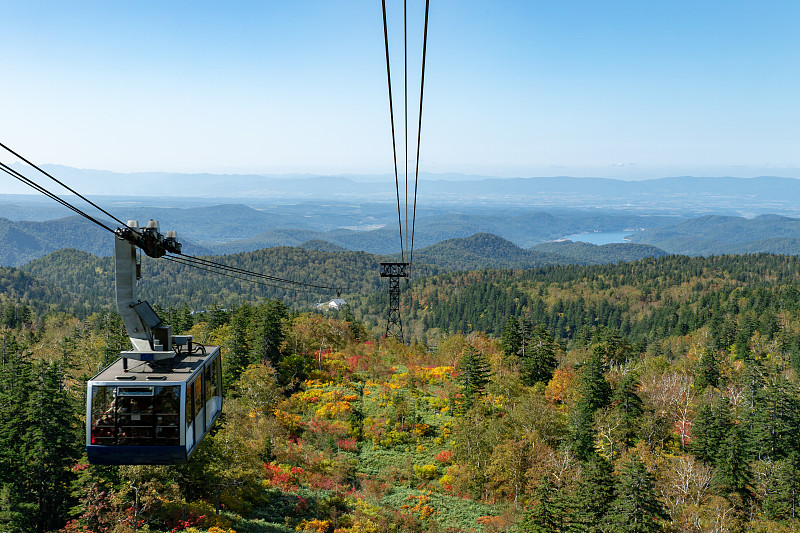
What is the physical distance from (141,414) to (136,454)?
3.86 feet

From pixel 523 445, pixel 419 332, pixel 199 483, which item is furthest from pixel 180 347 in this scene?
pixel 419 332

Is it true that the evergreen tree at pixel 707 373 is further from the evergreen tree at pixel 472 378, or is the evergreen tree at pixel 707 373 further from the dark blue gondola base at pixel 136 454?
the dark blue gondola base at pixel 136 454

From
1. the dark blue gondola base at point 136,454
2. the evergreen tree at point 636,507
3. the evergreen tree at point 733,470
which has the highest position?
the dark blue gondola base at point 136,454

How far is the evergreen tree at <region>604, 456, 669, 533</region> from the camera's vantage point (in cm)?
3020

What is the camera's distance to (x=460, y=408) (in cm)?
5734

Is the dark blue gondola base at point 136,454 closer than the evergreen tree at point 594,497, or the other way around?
the dark blue gondola base at point 136,454

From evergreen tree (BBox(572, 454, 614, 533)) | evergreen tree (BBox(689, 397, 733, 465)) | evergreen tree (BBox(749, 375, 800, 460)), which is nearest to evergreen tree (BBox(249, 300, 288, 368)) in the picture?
evergreen tree (BBox(572, 454, 614, 533))

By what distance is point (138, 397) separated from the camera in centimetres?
1401

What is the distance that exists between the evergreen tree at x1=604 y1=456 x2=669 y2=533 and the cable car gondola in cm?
2699

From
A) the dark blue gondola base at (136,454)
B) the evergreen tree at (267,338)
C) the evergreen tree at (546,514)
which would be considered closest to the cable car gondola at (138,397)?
the dark blue gondola base at (136,454)

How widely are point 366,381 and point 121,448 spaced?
2261 inches

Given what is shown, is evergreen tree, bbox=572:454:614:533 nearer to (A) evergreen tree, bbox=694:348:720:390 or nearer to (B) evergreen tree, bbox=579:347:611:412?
(B) evergreen tree, bbox=579:347:611:412

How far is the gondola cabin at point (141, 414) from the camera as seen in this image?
45.1 feet

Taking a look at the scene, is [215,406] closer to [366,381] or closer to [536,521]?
[536,521]
